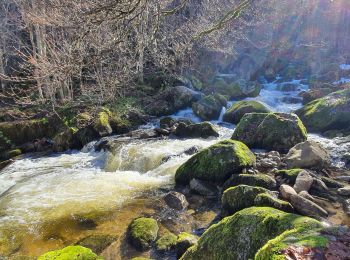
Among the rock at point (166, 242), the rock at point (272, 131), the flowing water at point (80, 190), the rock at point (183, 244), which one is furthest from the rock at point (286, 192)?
the rock at point (272, 131)

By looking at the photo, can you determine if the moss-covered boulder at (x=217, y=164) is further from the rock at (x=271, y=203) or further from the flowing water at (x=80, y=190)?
the rock at (x=271, y=203)

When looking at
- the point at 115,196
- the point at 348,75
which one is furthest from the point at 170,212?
the point at 348,75

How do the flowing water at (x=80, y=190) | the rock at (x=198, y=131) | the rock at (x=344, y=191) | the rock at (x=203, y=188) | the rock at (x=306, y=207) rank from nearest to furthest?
the rock at (x=306, y=207) → the flowing water at (x=80, y=190) → the rock at (x=344, y=191) → the rock at (x=203, y=188) → the rock at (x=198, y=131)

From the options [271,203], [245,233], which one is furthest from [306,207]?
[245,233]

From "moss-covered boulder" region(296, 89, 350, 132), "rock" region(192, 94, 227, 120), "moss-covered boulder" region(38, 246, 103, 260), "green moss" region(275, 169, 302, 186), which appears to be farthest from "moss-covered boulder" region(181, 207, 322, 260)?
"rock" region(192, 94, 227, 120)

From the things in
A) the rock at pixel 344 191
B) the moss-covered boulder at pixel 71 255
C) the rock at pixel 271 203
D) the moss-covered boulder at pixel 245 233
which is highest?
the moss-covered boulder at pixel 245 233

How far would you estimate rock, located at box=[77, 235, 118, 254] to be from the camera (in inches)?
232

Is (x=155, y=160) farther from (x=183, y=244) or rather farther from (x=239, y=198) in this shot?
(x=183, y=244)

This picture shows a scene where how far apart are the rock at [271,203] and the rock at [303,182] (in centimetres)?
159

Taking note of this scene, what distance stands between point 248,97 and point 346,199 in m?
14.6

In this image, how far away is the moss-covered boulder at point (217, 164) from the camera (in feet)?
27.5

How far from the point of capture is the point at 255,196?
6367 millimetres

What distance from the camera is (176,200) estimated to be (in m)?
7.53

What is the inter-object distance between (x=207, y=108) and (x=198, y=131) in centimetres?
356
